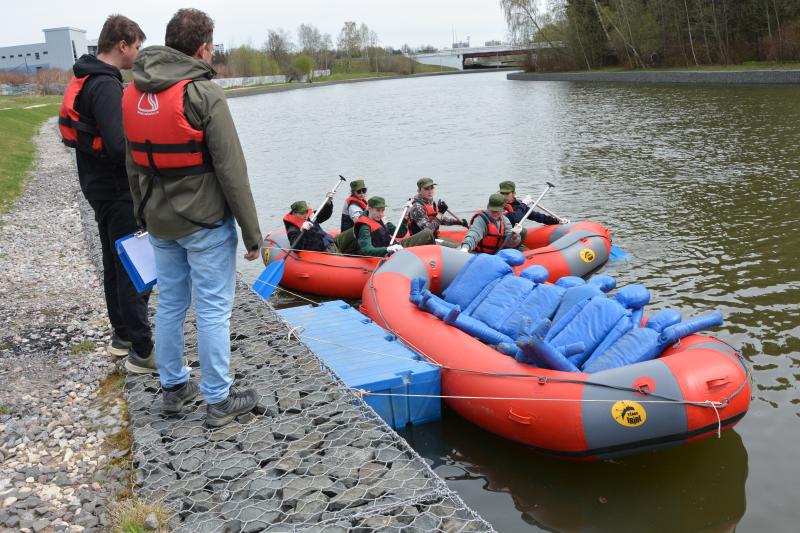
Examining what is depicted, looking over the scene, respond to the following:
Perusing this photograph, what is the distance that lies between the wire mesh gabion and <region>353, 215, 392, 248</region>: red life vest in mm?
3785

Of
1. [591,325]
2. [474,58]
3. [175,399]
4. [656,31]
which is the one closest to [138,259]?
[175,399]

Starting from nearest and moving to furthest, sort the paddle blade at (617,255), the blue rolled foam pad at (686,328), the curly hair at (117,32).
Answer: the curly hair at (117,32) → the blue rolled foam pad at (686,328) → the paddle blade at (617,255)

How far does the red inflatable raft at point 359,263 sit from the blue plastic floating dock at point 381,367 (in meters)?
2.10

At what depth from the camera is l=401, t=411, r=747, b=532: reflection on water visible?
161 inches

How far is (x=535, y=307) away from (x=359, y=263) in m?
2.87

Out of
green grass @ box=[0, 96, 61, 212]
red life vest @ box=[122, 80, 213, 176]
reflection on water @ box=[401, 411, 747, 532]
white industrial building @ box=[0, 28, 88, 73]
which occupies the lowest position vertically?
reflection on water @ box=[401, 411, 747, 532]

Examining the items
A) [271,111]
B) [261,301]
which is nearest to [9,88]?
[271,111]

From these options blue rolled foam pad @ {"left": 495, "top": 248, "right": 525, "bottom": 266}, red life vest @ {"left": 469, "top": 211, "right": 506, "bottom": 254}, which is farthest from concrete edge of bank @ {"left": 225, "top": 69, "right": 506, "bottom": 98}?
blue rolled foam pad @ {"left": 495, "top": 248, "right": 525, "bottom": 266}

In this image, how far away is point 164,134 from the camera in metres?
2.97

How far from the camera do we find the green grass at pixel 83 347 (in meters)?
4.74

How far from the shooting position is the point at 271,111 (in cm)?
3903

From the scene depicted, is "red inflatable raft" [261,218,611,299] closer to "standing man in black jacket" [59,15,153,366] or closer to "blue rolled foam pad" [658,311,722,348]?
"blue rolled foam pad" [658,311,722,348]

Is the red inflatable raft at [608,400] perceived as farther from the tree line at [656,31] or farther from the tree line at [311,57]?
the tree line at [311,57]

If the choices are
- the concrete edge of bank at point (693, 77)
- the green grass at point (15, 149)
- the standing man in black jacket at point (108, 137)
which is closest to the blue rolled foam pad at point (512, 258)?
the standing man in black jacket at point (108, 137)
